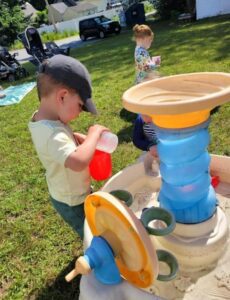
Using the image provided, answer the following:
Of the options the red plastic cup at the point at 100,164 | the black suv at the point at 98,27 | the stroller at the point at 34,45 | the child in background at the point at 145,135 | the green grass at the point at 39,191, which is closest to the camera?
the red plastic cup at the point at 100,164

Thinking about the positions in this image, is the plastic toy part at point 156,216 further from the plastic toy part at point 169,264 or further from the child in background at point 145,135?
the child in background at point 145,135

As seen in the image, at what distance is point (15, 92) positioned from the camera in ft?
20.0

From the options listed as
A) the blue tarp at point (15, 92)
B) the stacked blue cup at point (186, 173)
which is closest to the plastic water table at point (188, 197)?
the stacked blue cup at point (186, 173)

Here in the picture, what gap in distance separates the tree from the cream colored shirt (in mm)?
14467

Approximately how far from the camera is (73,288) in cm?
174

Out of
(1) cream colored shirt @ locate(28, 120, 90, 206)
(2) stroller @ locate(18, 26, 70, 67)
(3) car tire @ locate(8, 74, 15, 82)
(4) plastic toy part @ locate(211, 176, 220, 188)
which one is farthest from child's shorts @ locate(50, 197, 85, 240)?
(2) stroller @ locate(18, 26, 70, 67)

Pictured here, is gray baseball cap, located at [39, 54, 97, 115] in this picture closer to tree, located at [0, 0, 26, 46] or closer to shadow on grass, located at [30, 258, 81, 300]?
shadow on grass, located at [30, 258, 81, 300]

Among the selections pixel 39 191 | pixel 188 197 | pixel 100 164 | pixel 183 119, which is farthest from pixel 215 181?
pixel 39 191

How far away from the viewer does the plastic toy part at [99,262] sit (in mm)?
1074

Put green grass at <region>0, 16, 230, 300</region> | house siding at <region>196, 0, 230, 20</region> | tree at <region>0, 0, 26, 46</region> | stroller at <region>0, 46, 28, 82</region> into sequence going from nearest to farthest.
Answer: green grass at <region>0, 16, 230, 300</region> < stroller at <region>0, 46, 28, 82</region> < house siding at <region>196, 0, 230, 20</region> < tree at <region>0, 0, 26, 46</region>

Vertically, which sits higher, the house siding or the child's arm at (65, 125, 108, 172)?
the child's arm at (65, 125, 108, 172)

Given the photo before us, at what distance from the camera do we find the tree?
50.1ft

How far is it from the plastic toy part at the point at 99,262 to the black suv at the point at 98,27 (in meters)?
13.0

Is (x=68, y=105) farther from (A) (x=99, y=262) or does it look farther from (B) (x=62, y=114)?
(A) (x=99, y=262)
